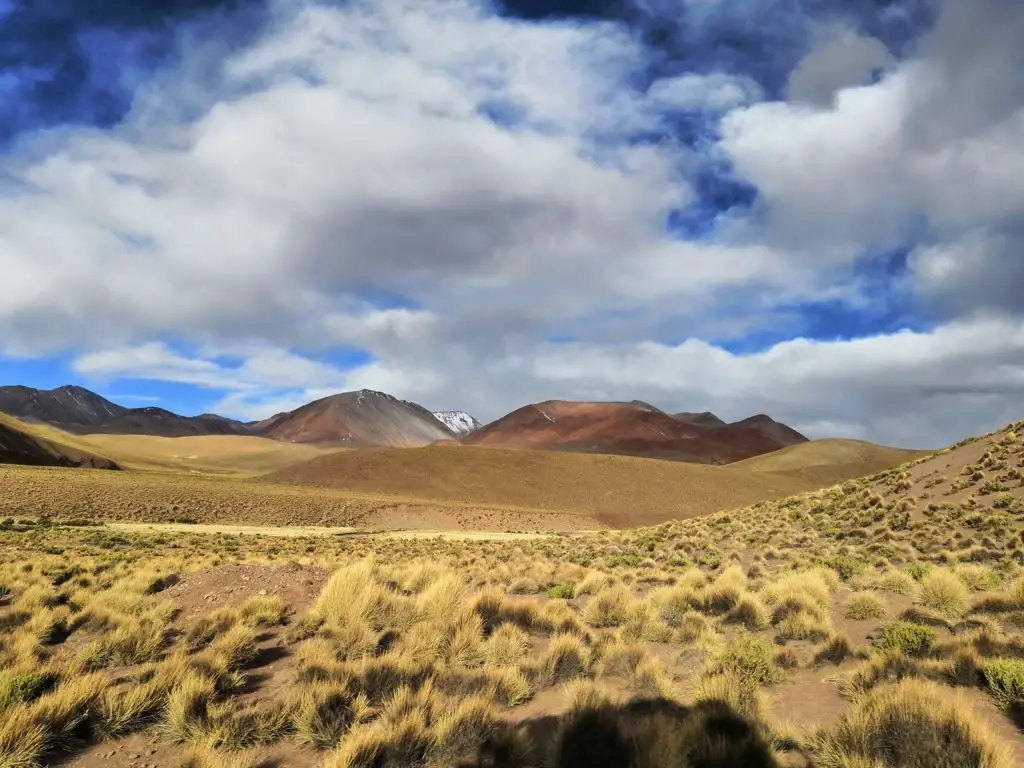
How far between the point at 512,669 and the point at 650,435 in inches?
6537

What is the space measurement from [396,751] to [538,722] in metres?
1.71

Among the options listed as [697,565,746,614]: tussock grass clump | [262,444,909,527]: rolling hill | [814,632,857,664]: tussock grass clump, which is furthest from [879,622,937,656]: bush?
[262,444,909,527]: rolling hill

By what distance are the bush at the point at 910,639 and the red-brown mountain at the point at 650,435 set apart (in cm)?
14451

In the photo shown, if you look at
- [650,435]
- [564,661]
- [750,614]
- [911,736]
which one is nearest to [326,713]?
[564,661]

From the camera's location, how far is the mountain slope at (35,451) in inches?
3986

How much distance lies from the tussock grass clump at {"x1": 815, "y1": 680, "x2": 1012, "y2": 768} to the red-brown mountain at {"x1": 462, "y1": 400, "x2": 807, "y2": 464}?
14765cm

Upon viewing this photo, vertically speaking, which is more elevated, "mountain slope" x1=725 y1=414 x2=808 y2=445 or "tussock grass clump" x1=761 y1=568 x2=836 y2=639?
"mountain slope" x1=725 y1=414 x2=808 y2=445

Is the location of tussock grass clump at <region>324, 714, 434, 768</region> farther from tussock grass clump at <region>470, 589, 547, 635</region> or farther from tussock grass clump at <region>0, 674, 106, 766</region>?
tussock grass clump at <region>470, 589, 547, 635</region>

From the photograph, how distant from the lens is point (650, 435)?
16800 centimetres

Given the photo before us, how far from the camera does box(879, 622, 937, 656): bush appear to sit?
25.7ft

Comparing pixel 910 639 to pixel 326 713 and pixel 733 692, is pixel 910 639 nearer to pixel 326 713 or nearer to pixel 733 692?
pixel 733 692

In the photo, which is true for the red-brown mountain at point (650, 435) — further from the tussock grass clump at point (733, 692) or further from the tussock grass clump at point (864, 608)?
the tussock grass clump at point (733, 692)

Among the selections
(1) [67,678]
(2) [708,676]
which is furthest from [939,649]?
(1) [67,678]

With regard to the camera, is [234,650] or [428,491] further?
[428,491]
